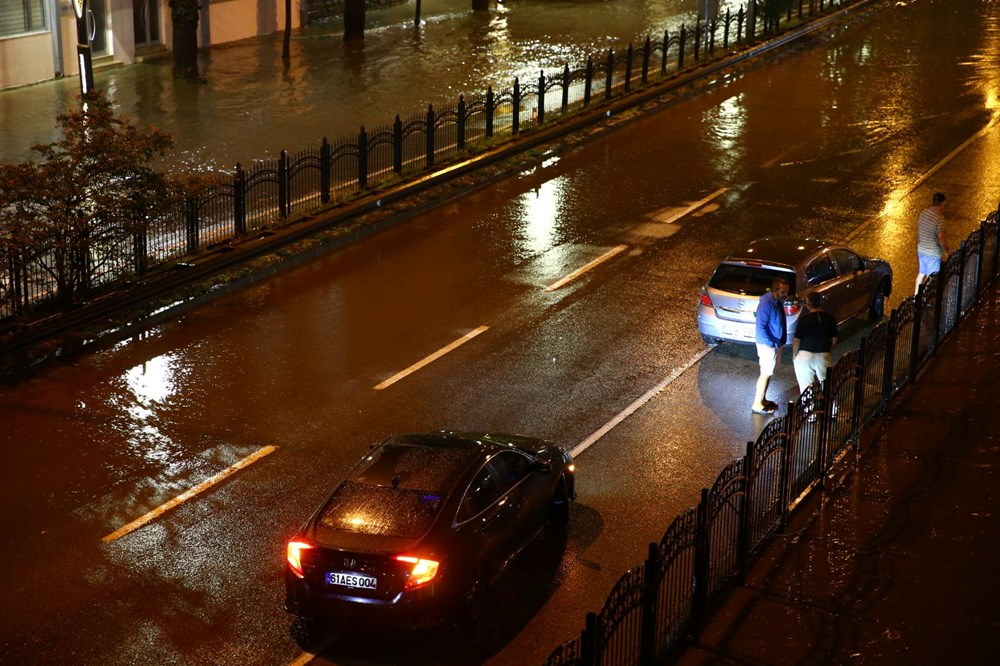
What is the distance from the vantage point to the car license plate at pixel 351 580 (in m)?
10.4

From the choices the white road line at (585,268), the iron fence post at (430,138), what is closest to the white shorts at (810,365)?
the white road line at (585,268)

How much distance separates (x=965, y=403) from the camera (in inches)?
623

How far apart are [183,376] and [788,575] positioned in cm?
829

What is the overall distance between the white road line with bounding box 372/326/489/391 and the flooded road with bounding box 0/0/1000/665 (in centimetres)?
7

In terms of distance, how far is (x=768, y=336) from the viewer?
50.7 feet

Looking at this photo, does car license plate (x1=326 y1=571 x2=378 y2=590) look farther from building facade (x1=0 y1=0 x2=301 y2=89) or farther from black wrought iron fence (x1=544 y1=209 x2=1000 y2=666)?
building facade (x1=0 y1=0 x2=301 y2=89)

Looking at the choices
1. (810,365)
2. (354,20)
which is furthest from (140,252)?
(354,20)

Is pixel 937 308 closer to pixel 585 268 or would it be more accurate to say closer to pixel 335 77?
pixel 585 268

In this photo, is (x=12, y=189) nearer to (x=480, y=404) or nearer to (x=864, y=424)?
(x=480, y=404)

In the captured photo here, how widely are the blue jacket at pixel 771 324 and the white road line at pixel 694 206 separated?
26.7 feet

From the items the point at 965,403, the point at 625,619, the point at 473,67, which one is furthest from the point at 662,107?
the point at 625,619

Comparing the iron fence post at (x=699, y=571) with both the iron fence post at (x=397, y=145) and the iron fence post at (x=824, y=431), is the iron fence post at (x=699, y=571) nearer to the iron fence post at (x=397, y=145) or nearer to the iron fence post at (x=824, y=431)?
the iron fence post at (x=824, y=431)

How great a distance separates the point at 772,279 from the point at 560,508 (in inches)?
238

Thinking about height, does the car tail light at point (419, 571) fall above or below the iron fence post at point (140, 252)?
above
